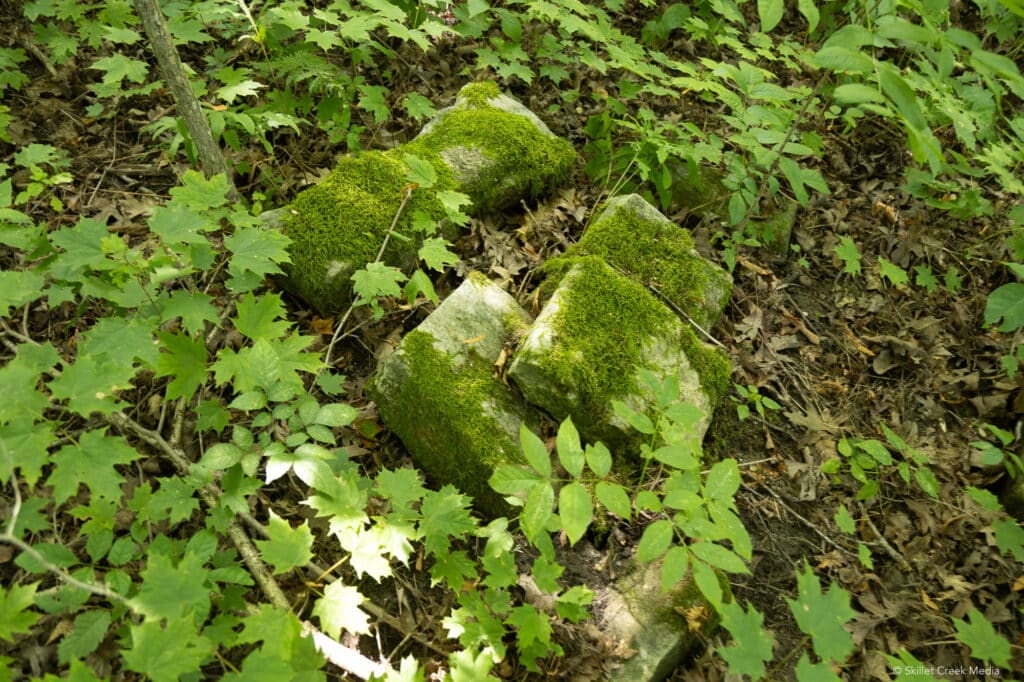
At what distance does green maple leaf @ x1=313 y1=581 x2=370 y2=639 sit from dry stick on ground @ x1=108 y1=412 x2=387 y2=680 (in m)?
0.07

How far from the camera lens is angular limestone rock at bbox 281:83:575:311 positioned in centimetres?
337

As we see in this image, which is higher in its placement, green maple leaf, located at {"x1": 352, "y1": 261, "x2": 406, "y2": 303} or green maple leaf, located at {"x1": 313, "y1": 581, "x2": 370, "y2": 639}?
green maple leaf, located at {"x1": 352, "y1": 261, "x2": 406, "y2": 303}

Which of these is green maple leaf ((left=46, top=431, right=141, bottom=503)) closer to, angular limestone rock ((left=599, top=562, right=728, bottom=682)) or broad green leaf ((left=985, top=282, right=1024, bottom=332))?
angular limestone rock ((left=599, top=562, right=728, bottom=682))

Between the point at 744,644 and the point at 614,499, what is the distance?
0.67m

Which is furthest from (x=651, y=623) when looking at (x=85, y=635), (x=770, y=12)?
(x=770, y=12)

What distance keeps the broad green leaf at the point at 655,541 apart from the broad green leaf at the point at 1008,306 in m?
2.66

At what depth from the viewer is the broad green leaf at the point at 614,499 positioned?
1976 mm

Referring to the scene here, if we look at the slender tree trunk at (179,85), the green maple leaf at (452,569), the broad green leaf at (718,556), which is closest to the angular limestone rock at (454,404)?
the green maple leaf at (452,569)

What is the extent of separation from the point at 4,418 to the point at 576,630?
89.2 inches

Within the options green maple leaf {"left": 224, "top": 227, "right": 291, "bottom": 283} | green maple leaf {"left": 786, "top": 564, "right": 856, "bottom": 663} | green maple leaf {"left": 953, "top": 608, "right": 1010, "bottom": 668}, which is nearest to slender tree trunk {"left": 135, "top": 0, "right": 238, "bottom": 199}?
green maple leaf {"left": 224, "top": 227, "right": 291, "bottom": 283}

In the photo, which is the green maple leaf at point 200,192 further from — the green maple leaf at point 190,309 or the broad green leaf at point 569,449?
the broad green leaf at point 569,449

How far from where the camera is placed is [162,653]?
1.72 m

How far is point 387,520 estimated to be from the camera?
231 centimetres

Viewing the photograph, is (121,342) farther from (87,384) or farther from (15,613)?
(15,613)
